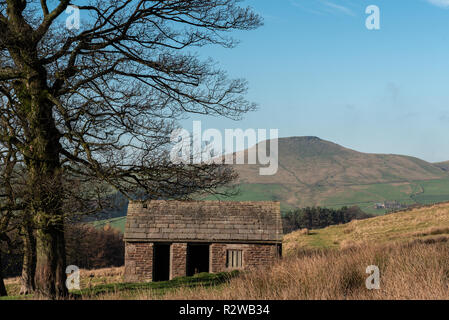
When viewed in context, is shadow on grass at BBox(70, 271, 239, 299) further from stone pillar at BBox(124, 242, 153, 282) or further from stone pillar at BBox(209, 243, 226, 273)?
stone pillar at BBox(209, 243, 226, 273)

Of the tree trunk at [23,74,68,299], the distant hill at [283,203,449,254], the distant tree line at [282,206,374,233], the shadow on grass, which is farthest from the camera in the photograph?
the distant tree line at [282,206,374,233]

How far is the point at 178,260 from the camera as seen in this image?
27047 millimetres

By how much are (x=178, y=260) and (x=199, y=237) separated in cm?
184

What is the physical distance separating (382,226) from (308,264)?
36.7 meters

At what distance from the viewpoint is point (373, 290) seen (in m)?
9.38

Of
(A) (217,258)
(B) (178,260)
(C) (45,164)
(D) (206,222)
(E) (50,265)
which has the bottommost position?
(B) (178,260)

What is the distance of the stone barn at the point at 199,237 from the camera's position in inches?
1051

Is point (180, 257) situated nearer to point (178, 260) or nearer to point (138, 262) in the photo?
point (178, 260)

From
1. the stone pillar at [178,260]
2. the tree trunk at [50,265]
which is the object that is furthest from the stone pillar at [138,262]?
the tree trunk at [50,265]

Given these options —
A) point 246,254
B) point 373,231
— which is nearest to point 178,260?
point 246,254

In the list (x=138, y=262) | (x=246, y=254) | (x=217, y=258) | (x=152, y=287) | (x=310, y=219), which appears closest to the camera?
(x=152, y=287)

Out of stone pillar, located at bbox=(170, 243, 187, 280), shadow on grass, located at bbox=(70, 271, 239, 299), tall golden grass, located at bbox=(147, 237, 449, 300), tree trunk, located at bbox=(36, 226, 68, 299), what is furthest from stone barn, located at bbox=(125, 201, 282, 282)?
tall golden grass, located at bbox=(147, 237, 449, 300)

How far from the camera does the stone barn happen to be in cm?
2670
